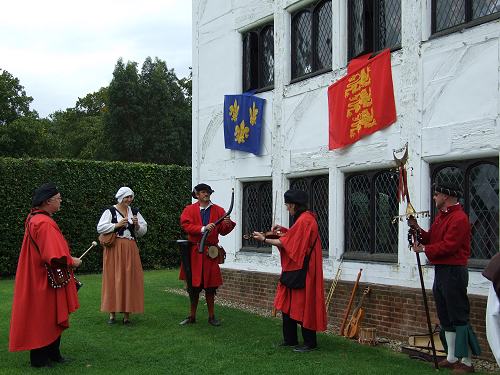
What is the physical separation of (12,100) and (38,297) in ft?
115

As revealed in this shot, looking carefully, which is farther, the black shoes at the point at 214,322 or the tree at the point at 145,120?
the tree at the point at 145,120

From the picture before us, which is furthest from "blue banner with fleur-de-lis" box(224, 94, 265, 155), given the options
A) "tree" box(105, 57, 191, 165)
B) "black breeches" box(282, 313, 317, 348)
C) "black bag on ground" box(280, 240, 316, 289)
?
"tree" box(105, 57, 191, 165)

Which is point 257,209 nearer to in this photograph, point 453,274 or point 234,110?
point 234,110

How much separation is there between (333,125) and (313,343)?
11.5 ft

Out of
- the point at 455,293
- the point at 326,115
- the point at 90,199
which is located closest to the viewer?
the point at 455,293

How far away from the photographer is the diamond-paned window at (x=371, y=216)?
30.5ft

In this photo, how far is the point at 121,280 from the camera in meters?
9.81

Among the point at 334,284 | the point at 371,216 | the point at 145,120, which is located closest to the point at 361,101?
the point at 371,216

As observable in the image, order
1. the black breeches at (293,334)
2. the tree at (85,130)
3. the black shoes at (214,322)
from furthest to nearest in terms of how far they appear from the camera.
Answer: the tree at (85,130) → the black shoes at (214,322) → the black breeches at (293,334)

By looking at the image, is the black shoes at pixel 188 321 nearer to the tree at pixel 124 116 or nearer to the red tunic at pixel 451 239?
the red tunic at pixel 451 239

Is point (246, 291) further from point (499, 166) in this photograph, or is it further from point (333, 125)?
point (499, 166)

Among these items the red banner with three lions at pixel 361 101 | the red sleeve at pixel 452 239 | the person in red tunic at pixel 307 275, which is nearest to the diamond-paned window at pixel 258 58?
the red banner with three lions at pixel 361 101

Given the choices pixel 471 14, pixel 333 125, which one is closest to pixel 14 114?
pixel 333 125

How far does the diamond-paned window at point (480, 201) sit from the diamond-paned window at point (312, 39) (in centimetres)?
334
